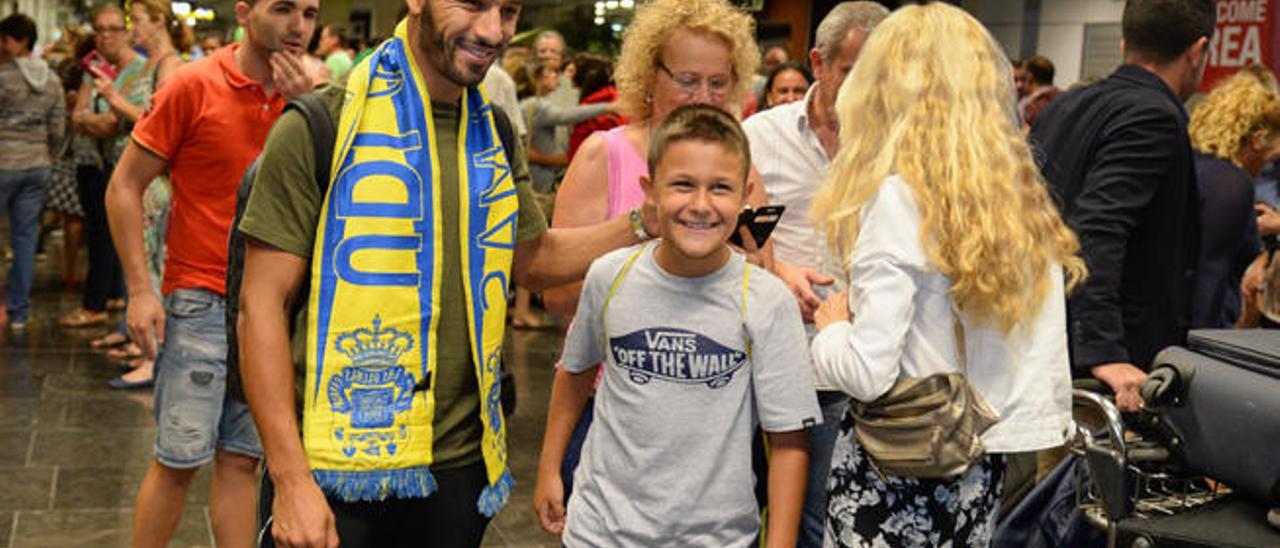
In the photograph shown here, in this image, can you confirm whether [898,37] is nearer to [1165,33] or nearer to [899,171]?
[899,171]

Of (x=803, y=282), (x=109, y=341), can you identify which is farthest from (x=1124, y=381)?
(x=109, y=341)

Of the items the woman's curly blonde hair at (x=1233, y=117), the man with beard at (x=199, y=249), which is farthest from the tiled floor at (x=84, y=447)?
the woman's curly blonde hair at (x=1233, y=117)

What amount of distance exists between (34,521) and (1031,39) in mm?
10636

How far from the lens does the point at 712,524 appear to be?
284 cm

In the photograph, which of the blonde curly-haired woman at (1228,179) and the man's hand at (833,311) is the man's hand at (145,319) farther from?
the blonde curly-haired woman at (1228,179)

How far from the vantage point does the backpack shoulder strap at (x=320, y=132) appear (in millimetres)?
2377

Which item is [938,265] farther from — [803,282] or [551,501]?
[551,501]

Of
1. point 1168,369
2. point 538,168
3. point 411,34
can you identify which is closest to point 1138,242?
point 1168,369

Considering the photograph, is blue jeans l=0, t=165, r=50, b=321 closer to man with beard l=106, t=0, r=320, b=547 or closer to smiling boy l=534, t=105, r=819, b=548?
man with beard l=106, t=0, r=320, b=547

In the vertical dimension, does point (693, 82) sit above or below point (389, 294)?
above

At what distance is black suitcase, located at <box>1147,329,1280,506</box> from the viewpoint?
95.5 inches

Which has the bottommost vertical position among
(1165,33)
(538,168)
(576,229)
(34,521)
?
(34,521)

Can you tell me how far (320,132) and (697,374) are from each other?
2.87 feet

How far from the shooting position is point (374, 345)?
2.45 m
